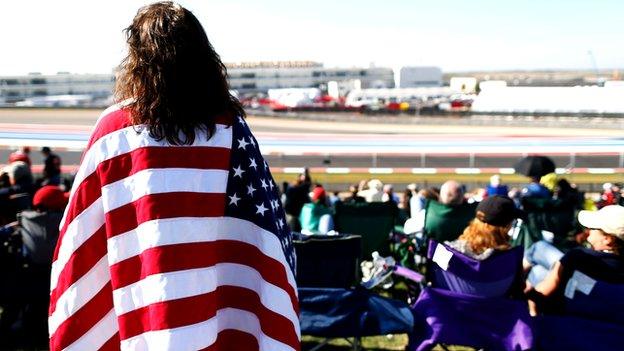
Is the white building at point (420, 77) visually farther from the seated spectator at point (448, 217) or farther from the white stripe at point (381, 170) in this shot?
the seated spectator at point (448, 217)

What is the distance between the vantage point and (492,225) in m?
4.38

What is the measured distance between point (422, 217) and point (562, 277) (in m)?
3.27

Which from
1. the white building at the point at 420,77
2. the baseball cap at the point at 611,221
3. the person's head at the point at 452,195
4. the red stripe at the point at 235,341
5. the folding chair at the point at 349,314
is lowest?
the white building at the point at 420,77

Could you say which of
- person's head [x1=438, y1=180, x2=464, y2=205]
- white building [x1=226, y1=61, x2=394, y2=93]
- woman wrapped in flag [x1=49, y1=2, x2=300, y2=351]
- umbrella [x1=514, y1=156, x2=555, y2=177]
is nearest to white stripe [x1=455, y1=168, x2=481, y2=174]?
umbrella [x1=514, y1=156, x2=555, y2=177]

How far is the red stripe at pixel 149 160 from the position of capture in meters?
1.90

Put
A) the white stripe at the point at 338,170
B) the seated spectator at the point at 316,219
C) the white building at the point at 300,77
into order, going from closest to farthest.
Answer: the seated spectator at the point at 316,219 → the white stripe at the point at 338,170 → the white building at the point at 300,77

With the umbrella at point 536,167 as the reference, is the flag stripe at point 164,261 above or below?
above

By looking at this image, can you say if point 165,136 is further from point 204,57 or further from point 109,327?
point 109,327

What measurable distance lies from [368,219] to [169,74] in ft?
16.4

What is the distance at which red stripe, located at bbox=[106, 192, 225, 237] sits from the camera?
74.2 inches

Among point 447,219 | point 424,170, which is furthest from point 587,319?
point 424,170

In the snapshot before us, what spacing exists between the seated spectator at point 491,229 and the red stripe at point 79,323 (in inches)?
111

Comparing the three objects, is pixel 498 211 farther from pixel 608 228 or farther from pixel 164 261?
pixel 164 261

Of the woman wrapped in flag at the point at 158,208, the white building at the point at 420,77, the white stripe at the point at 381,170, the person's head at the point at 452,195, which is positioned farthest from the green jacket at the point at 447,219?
the white building at the point at 420,77
